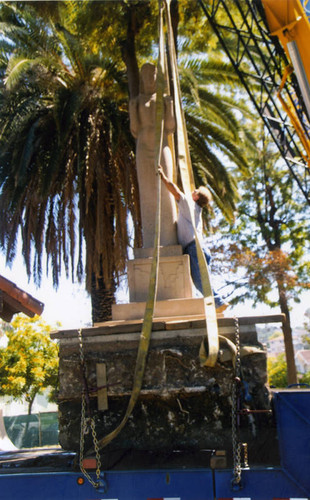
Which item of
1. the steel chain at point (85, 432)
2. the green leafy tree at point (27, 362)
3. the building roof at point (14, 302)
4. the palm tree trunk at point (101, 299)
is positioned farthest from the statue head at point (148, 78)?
the green leafy tree at point (27, 362)

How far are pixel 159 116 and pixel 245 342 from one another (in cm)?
219

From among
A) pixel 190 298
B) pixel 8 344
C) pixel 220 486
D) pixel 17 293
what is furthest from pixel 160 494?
pixel 8 344

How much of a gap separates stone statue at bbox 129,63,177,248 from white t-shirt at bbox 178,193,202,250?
18 centimetres

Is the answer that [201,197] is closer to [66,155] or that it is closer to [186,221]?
[186,221]

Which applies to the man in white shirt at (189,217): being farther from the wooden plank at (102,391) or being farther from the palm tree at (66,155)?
the palm tree at (66,155)

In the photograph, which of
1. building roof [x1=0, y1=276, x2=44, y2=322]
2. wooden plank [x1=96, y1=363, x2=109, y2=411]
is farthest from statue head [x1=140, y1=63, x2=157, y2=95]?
wooden plank [x1=96, y1=363, x2=109, y2=411]

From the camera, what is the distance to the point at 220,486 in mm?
3111

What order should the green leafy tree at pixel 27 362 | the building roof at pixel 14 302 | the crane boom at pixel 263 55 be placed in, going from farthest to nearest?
1. the green leafy tree at pixel 27 362
2. the crane boom at pixel 263 55
3. the building roof at pixel 14 302

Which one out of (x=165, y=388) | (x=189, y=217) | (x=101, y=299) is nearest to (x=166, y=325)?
(x=165, y=388)

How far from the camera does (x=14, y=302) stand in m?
5.55

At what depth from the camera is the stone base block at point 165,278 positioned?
469 cm

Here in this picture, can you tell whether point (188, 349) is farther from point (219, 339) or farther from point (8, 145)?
point (8, 145)

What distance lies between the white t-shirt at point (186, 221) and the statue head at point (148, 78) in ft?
4.86

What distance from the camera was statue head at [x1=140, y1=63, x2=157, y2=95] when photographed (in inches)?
218
